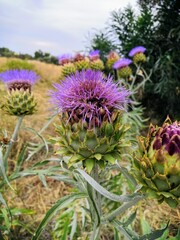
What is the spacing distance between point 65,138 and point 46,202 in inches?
58.6

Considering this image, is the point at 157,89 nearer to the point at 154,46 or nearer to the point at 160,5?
the point at 154,46

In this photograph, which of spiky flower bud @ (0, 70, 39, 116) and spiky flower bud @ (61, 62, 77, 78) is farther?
spiky flower bud @ (61, 62, 77, 78)

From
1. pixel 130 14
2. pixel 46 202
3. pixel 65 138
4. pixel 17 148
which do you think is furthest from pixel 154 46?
pixel 65 138

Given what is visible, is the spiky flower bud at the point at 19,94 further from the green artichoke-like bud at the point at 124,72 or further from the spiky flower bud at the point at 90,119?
the green artichoke-like bud at the point at 124,72

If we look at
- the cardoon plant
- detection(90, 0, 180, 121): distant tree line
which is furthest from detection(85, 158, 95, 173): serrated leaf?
detection(90, 0, 180, 121): distant tree line

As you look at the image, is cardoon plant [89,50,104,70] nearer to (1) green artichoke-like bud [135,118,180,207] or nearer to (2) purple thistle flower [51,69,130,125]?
(2) purple thistle flower [51,69,130,125]

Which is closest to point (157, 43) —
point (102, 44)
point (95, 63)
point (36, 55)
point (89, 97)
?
point (102, 44)

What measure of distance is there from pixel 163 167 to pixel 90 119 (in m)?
0.19

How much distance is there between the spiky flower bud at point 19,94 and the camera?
1.34 m

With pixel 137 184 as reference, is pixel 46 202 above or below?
below

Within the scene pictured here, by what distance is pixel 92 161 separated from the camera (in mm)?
834

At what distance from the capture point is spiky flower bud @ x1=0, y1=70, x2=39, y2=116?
1.34 m

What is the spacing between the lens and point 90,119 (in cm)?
83

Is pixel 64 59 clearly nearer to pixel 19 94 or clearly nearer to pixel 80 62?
pixel 80 62
